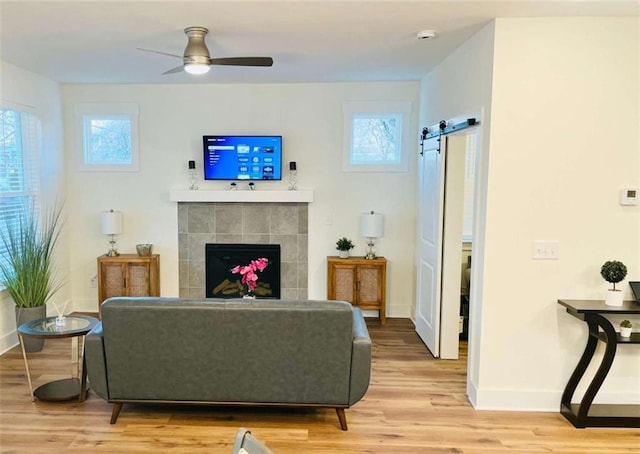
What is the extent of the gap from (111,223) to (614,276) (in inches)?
188

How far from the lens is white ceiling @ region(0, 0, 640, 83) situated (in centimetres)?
286

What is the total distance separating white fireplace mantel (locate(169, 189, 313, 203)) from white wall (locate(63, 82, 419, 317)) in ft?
0.60

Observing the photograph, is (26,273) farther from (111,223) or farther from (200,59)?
(200,59)

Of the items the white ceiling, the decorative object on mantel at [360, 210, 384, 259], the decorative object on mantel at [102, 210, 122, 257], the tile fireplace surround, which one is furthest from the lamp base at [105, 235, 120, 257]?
the decorative object on mantel at [360, 210, 384, 259]

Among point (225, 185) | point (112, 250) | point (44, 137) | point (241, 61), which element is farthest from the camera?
point (225, 185)

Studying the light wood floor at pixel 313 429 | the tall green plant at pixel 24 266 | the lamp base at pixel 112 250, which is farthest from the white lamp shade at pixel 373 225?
the tall green plant at pixel 24 266

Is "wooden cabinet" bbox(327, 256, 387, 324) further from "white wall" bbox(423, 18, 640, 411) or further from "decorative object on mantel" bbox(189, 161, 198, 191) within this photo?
"white wall" bbox(423, 18, 640, 411)

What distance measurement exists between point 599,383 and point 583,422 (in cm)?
29

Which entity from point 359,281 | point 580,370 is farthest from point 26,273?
point 580,370

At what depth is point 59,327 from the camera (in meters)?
3.29

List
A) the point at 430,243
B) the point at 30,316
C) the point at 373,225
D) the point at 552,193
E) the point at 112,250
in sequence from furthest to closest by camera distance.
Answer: the point at 112,250 → the point at 373,225 → the point at 430,243 → the point at 30,316 → the point at 552,193

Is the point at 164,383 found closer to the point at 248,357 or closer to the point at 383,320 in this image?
the point at 248,357

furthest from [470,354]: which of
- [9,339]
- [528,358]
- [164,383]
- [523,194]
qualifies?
[9,339]

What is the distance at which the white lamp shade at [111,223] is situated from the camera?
5.26 m
